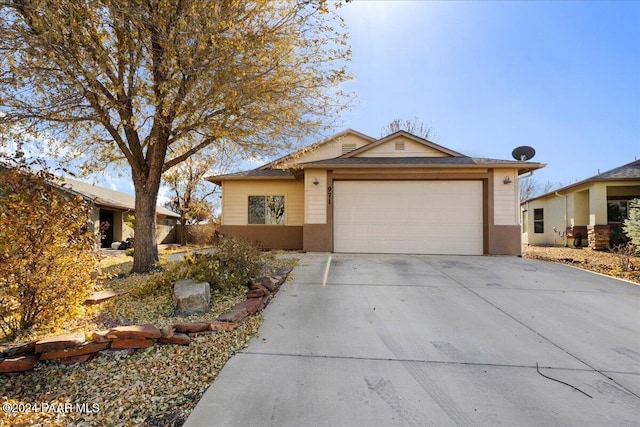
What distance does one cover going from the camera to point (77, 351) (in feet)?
10.1

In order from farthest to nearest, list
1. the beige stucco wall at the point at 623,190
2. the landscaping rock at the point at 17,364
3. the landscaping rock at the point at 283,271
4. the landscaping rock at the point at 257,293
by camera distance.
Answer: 1. the beige stucco wall at the point at 623,190
2. the landscaping rock at the point at 283,271
3. the landscaping rock at the point at 257,293
4. the landscaping rock at the point at 17,364

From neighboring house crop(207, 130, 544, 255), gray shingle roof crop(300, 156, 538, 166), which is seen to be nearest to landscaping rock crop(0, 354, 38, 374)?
neighboring house crop(207, 130, 544, 255)

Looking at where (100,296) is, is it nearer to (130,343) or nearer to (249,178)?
(130,343)

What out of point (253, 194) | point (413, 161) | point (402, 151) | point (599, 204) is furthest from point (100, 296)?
point (599, 204)

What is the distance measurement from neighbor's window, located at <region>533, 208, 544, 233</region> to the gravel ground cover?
68.3 ft

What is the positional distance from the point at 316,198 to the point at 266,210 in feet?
10.5

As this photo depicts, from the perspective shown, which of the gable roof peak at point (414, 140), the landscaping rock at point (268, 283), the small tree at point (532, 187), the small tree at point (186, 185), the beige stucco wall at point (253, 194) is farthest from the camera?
the small tree at point (532, 187)

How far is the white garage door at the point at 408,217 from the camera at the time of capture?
400 inches

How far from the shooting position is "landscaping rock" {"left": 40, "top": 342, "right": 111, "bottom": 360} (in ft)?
9.95

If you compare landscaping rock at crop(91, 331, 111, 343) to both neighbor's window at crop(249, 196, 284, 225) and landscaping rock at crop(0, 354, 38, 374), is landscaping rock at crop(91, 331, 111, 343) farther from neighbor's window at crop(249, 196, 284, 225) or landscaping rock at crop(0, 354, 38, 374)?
neighbor's window at crop(249, 196, 284, 225)

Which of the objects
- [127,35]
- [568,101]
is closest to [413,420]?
[127,35]

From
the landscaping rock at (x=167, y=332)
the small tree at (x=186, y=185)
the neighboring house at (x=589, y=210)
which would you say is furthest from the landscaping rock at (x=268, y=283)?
the neighboring house at (x=589, y=210)

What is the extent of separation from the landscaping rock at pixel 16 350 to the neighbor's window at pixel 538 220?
2265cm

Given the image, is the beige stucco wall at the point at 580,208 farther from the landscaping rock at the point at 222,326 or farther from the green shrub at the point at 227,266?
the landscaping rock at the point at 222,326
